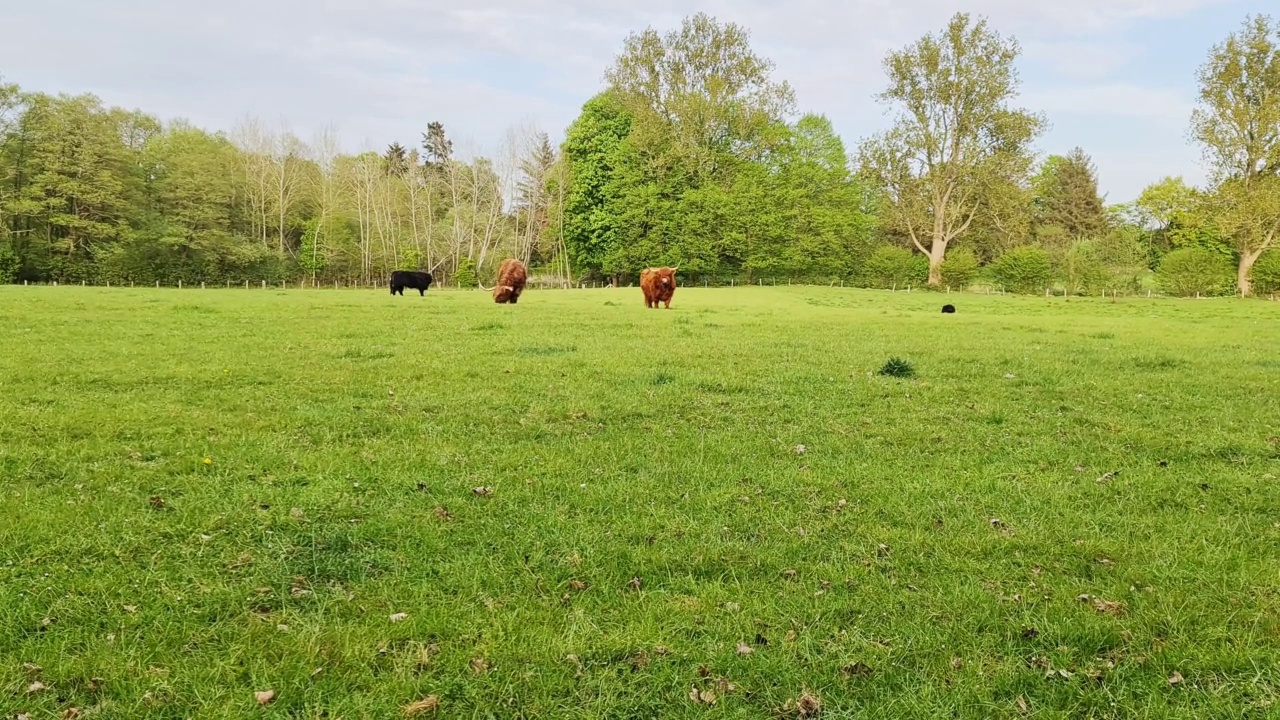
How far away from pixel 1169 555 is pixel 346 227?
7011 centimetres

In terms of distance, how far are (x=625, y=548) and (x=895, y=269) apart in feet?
185

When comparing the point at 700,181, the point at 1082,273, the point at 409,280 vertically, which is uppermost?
the point at 700,181

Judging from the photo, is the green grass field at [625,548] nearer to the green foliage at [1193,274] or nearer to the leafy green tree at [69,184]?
the green foliage at [1193,274]

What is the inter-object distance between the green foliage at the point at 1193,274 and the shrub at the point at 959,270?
11.0 m

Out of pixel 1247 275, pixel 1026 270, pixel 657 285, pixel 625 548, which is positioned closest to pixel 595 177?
pixel 1026 270

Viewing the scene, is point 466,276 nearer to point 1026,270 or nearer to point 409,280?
point 409,280

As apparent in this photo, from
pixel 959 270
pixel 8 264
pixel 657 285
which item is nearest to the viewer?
pixel 657 285

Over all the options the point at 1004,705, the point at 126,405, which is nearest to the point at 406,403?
the point at 126,405

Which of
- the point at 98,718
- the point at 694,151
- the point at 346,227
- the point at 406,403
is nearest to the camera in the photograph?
the point at 98,718

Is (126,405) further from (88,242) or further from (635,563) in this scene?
(88,242)

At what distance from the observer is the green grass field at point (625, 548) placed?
2863mm

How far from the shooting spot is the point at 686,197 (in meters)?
57.0

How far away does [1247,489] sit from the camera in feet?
17.3

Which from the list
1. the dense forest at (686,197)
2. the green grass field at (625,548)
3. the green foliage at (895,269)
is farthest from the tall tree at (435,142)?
the green grass field at (625,548)
